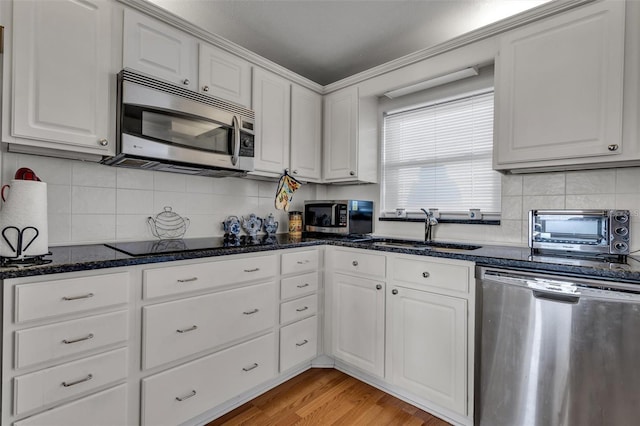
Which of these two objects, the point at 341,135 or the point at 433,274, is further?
the point at 341,135

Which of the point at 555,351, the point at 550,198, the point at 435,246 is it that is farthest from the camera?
the point at 435,246

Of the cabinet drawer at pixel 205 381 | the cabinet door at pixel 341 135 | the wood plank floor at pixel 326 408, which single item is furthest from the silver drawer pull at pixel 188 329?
the cabinet door at pixel 341 135

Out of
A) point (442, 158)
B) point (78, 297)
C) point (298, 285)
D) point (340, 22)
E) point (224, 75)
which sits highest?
point (340, 22)

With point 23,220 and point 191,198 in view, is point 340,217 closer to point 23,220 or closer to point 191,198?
point 191,198

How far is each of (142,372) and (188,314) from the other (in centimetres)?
31

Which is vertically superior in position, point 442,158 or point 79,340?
point 442,158

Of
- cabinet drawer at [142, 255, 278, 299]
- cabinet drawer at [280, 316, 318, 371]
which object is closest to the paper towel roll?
cabinet drawer at [142, 255, 278, 299]

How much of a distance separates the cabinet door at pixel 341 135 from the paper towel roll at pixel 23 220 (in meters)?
1.92

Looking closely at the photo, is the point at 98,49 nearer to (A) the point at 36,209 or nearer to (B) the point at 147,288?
(A) the point at 36,209

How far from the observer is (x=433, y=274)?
179cm

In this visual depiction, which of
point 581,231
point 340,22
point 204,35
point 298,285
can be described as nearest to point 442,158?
point 581,231

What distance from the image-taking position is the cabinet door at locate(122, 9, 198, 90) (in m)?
1.71

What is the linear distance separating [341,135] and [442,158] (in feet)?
2.76

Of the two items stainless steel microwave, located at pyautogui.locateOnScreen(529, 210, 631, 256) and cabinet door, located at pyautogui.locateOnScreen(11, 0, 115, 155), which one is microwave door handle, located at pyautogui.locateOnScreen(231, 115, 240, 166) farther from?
stainless steel microwave, located at pyautogui.locateOnScreen(529, 210, 631, 256)
